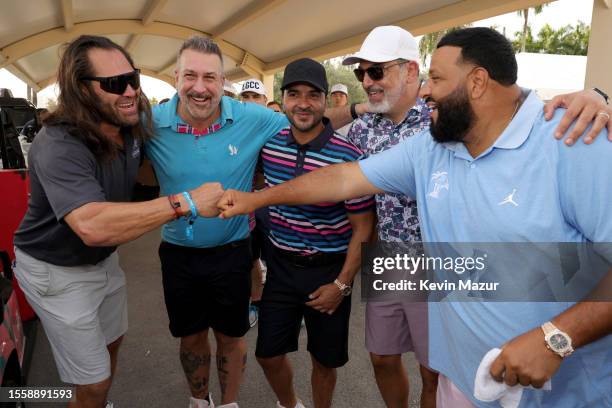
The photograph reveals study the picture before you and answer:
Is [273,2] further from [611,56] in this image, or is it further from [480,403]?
[480,403]

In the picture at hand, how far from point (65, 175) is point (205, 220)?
0.93 meters

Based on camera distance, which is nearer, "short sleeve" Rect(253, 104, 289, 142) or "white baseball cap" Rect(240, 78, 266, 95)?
"short sleeve" Rect(253, 104, 289, 142)

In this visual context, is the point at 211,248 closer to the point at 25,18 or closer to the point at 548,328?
the point at 548,328

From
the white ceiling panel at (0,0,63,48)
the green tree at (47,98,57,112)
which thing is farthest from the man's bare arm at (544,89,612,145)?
the white ceiling panel at (0,0,63,48)

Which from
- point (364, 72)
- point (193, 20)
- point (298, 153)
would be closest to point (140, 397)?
point (298, 153)

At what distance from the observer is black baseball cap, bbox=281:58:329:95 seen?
264cm

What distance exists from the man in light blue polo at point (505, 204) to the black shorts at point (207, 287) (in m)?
1.38

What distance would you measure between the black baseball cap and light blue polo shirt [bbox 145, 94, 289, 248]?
332mm

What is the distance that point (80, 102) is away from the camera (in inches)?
85.3

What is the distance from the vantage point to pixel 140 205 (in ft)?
6.63

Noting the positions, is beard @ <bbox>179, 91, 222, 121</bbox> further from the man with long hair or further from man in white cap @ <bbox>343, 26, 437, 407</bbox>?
man in white cap @ <bbox>343, 26, 437, 407</bbox>

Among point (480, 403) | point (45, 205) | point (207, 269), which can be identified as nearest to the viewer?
point (480, 403)

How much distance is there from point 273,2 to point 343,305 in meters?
8.97

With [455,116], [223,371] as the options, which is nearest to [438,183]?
[455,116]
